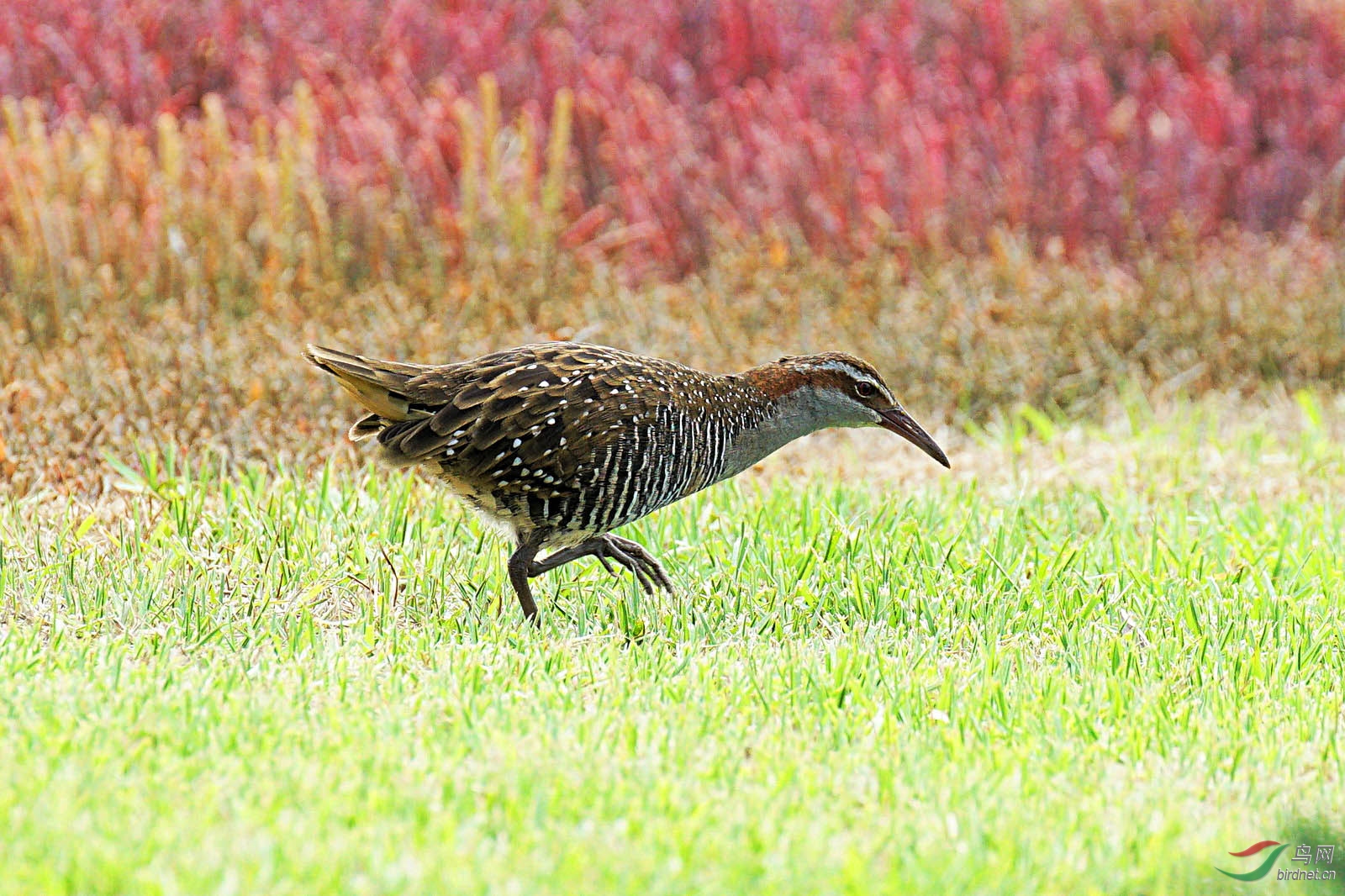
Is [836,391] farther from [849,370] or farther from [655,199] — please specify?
[655,199]

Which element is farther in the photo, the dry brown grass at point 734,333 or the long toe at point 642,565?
the dry brown grass at point 734,333

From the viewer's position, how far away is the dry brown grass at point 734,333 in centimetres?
668

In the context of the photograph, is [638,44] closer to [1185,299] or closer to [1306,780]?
[1185,299]

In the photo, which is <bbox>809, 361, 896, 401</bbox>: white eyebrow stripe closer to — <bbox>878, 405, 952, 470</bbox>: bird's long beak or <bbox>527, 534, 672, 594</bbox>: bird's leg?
<bbox>878, 405, 952, 470</bbox>: bird's long beak

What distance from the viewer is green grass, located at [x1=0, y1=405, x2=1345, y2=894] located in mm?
3271

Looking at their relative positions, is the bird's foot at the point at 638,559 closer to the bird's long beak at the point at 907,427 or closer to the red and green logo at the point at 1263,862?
the bird's long beak at the point at 907,427

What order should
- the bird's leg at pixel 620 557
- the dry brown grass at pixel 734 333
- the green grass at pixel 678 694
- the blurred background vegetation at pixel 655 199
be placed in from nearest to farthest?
the green grass at pixel 678 694 < the bird's leg at pixel 620 557 < the dry brown grass at pixel 734 333 < the blurred background vegetation at pixel 655 199

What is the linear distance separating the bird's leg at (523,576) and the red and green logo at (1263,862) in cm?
213

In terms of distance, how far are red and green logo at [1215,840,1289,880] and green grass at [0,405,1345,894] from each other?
2.0 inches

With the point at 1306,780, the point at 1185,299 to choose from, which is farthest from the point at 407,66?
the point at 1306,780

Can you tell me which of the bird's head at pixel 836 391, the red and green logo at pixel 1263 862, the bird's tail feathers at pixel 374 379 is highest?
the bird's tail feathers at pixel 374 379

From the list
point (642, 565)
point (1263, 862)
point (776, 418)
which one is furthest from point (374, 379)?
point (1263, 862)

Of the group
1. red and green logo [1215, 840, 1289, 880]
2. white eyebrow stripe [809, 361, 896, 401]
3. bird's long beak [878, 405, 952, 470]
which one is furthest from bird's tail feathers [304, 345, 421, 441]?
red and green logo [1215, 840, 1289, 880]

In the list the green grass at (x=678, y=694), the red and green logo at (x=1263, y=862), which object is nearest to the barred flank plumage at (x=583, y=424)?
the green grass at (x=678, y=694)
